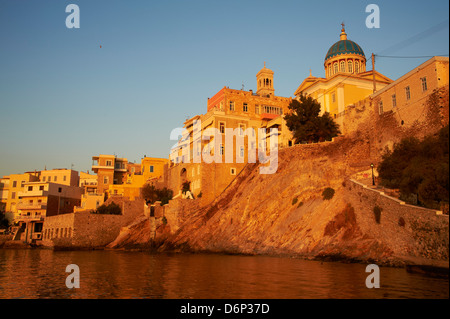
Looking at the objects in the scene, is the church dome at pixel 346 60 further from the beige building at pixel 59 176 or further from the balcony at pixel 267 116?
the beige building at pixel 59 176

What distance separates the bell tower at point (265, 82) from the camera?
68812mm

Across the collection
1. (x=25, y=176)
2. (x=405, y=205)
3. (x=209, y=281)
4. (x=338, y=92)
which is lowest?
(x=209, y=281)

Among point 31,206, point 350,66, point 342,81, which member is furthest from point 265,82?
point 31,206

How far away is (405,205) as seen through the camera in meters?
25.3

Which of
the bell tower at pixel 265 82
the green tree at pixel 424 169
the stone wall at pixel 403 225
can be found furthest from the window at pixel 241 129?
the green tree at pixel 424 169

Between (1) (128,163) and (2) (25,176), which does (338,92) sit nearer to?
(1) (128,163)

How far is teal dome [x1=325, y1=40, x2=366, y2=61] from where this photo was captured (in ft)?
185

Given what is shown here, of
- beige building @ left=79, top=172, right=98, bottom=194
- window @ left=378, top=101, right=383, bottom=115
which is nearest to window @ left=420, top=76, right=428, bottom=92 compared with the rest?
window @ left=378, top=101, right=383, bottom=115

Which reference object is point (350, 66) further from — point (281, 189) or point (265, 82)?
point (281, 189)

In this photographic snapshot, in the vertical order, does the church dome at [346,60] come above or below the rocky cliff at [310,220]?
above

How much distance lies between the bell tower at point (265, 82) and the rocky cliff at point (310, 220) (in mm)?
21065

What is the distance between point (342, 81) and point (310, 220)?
69.8 feet

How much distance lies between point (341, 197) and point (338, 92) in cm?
Answer: 1781

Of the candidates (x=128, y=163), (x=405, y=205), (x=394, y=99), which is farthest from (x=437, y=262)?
(x=128, y=163)
